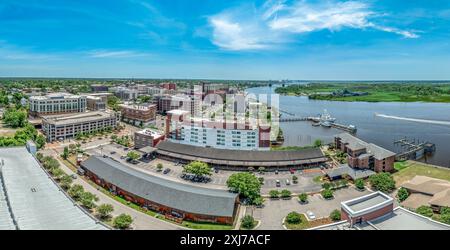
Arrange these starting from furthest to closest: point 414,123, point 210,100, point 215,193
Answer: point 210,100 < point 414,123 < point 215,193

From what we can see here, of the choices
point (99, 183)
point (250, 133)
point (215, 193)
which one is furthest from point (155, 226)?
point (250, 133)

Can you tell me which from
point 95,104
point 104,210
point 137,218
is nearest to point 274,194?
point 137,218

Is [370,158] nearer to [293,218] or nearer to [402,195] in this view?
[402,195]

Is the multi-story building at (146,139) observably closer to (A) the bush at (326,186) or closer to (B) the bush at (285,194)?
(B) the bush at (285,194)

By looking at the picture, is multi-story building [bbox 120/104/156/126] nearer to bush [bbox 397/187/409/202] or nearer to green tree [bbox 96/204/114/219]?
green tree [bbox 96/204/114/219]

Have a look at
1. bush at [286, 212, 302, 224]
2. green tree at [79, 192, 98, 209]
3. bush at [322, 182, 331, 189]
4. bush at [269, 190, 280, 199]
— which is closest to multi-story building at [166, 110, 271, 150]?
bush at [322, 182, 331, 189]

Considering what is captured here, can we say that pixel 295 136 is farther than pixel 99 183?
Yes
